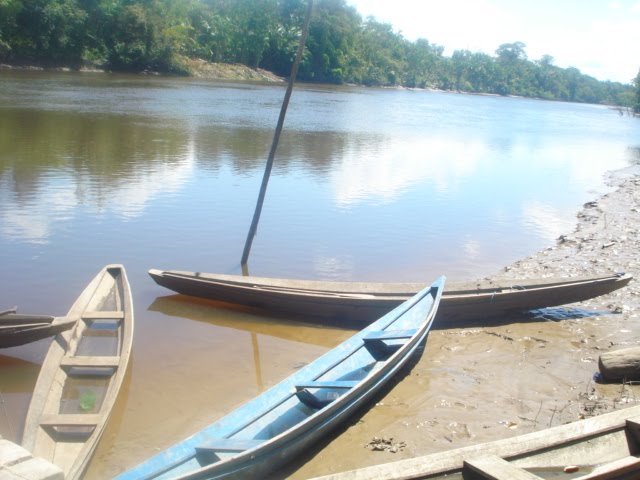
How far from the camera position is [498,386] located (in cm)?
692

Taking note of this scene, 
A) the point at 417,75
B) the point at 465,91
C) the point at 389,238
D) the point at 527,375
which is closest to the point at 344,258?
the point at 389,238

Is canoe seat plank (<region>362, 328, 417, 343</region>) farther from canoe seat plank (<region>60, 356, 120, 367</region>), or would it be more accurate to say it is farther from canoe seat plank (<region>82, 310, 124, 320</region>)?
canoe seat plank (<region>82, 310, 124, 320</region>)

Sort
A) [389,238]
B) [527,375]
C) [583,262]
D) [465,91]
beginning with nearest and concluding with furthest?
[527,375] → [583,262] → [389,238] → [465,91]

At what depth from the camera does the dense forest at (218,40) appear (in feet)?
184

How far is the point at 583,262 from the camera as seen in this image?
1123cm

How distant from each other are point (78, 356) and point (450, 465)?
4.15m

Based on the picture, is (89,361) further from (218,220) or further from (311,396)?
(218,220)

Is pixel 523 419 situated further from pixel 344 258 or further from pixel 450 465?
pixel 344 258

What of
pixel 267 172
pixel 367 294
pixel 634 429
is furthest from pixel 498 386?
pixel 267 172

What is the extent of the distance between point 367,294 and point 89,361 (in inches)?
142

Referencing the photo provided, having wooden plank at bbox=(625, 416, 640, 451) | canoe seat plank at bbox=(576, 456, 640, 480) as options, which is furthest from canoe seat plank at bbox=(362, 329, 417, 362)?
canoe seat plank at bbox=(576, 456, 640, 480)

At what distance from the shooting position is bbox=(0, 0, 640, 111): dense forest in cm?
5612

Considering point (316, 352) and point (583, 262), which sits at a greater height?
point (583, 262)

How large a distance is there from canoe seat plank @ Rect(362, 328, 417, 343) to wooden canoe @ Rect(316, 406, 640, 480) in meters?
2.57
